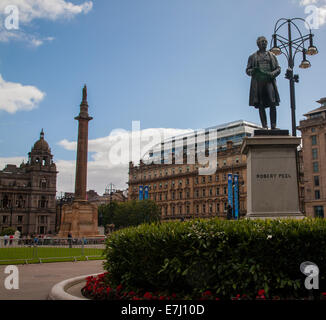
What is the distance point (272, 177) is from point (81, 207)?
4031 centimetres

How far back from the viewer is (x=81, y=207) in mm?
47969

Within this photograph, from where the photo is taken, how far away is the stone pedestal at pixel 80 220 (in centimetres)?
4706

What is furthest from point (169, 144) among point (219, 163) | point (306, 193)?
point (306, 193)

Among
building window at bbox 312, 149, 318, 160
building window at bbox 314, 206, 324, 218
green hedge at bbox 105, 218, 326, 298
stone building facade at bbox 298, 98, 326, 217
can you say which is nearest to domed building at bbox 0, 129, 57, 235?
stone building facade at bbox 298, 98, 326, 217

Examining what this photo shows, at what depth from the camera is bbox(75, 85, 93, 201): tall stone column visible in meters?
49.3

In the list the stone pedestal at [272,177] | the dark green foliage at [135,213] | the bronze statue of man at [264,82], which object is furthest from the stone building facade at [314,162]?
the stone pedestal at [272,177]

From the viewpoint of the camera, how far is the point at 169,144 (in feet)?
365

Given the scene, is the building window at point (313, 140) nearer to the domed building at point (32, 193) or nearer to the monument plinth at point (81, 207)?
the monument plinth at point (81, 207)

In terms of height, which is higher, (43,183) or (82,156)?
(43,183)

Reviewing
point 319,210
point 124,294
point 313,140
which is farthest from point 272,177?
point 313,140

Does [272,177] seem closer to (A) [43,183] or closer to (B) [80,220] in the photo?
(B) [80,220]

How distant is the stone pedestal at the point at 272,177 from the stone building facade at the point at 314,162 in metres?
66.7

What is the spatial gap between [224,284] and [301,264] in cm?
150
